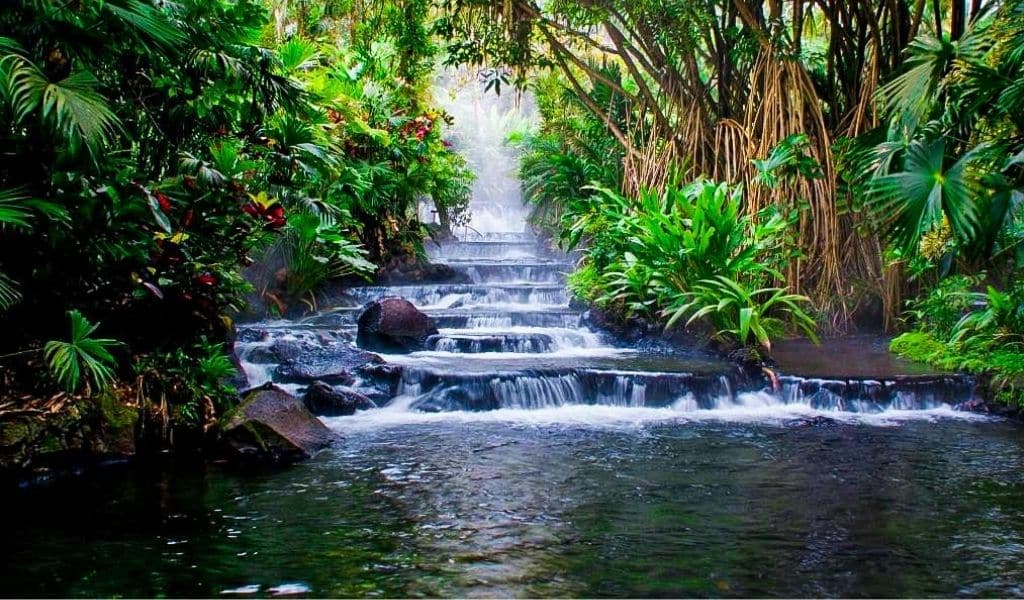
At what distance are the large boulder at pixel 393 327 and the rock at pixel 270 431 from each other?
3249mm

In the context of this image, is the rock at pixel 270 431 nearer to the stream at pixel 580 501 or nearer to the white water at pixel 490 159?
the stream at pixel 580 501

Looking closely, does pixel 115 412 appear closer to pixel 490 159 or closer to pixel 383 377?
pixel 383 377

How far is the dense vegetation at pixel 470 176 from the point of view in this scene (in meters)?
4.54

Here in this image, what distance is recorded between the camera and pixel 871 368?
7770 millimetres

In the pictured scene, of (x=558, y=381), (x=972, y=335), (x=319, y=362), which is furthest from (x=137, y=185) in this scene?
(x=972, y=335)

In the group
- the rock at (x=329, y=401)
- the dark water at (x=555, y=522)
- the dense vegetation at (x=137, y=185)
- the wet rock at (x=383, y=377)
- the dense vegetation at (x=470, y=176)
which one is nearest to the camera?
the dark water at (x=555, y=522)

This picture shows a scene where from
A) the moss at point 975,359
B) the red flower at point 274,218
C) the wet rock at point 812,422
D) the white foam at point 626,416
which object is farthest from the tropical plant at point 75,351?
the moss at point 975,359

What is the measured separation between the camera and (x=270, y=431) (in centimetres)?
552

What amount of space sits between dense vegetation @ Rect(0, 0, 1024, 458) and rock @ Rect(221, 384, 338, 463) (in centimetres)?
37

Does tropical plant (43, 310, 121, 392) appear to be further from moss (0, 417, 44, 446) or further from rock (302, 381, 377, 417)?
rock (302, 381, 377, 417)

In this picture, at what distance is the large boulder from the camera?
30.1ft

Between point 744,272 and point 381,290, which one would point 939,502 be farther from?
point 381,290

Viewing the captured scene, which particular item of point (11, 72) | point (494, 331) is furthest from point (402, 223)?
point (11, 72)

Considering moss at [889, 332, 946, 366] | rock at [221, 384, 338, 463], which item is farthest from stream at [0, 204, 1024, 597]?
moss at [889, 332, 946, 366]
